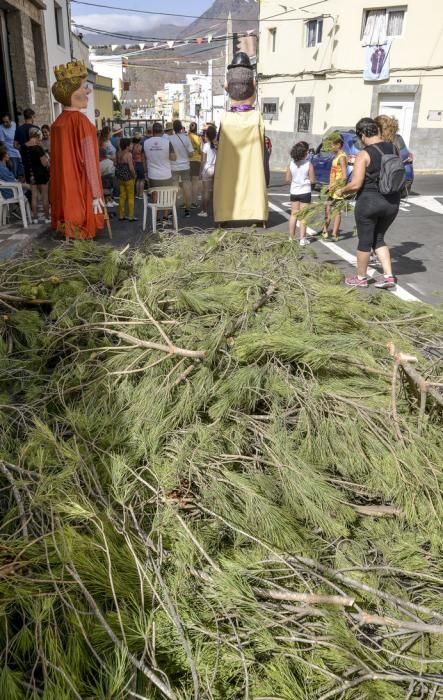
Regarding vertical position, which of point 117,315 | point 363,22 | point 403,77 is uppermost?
point 363,22

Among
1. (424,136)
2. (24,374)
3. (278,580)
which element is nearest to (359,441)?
(278,580)

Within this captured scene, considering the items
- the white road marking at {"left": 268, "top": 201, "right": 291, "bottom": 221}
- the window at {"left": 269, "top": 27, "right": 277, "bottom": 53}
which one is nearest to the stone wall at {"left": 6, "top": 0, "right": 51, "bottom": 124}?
the white road marking at {"left": 268, "top": 201, "right": 291, "bottom": 221}

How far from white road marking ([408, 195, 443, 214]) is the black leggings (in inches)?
234

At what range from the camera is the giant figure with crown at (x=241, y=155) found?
18.4ft

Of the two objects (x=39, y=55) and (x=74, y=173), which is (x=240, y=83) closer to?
(x=74, y=173)

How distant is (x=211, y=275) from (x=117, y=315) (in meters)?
0.80

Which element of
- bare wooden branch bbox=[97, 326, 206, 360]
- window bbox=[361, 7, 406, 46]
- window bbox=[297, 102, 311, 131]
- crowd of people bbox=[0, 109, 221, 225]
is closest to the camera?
bare wooden branch bbox=[97, 326, 206, 360]

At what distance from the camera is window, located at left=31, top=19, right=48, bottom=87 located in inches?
587

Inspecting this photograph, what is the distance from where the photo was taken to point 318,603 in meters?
1.76

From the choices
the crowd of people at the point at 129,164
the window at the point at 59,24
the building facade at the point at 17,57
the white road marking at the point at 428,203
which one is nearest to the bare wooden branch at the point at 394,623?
the crowd of people at the point at 129,164

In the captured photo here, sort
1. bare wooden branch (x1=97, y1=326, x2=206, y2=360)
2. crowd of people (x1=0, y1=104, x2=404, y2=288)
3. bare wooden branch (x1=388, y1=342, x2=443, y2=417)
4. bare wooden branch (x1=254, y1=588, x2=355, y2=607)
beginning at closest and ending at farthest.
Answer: bare wooden branch (x1=254, y1=588, x2=355, y2=607) < bare wooden branch (x1=388, y1=342, x2=443, y2=417) < bare wooden branch (x1=97, y1=326, x2=206, y2=360) < crowd of people (x1=0, y1=104, x2=404, y2=288)

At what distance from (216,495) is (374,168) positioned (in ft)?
13.5

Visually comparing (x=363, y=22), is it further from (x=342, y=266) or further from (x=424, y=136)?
(x=342, y=266)

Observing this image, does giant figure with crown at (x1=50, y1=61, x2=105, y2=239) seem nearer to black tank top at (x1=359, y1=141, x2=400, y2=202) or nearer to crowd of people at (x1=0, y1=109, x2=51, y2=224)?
crowd of people at (x1=0, y1=109, x2=51, y2=224)
